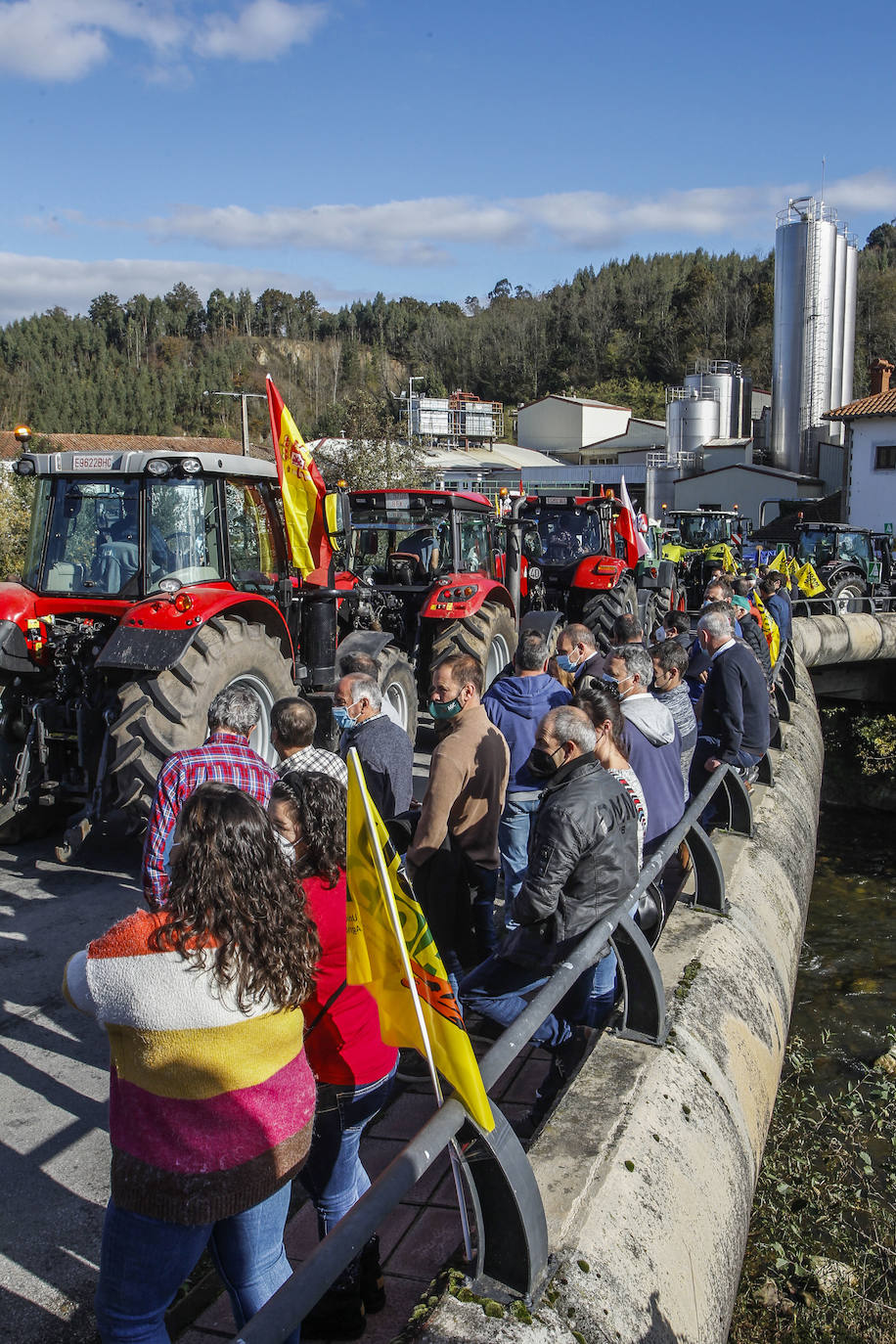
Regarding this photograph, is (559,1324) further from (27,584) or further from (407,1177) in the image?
(27,584)

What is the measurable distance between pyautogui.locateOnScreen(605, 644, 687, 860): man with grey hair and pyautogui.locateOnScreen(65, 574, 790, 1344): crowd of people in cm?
1

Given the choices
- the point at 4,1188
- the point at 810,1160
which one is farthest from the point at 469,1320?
the point at 810,1160

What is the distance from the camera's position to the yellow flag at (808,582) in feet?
57.1

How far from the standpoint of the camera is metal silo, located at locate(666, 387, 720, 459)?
48.3 meters

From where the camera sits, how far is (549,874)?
3.41 m

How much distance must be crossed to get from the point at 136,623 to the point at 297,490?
1634mm

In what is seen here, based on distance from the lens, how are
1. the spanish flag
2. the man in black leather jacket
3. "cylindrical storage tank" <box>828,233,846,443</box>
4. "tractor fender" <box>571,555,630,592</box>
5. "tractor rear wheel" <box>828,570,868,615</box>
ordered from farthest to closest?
"cylindrical storage tank" <box>828,233,846,443</box> → "tractor rear wheel" <box>828,570,868,615</box> → "tractor fender" <box>571,555,630,592</box> → the spanish flag → the man in black leather jacket

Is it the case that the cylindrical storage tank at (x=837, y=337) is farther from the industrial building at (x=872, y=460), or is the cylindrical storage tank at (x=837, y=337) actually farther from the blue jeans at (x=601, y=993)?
the blue jeans at (x=601, y=993)

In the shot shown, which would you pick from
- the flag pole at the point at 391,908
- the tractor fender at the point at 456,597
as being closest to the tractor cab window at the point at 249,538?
the tractor fender at the point at 456,597

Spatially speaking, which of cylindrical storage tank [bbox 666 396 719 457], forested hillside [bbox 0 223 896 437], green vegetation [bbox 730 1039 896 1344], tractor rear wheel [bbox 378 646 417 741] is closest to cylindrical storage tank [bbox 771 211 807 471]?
cylindrical storage tank [bbox 666 396 719 457]

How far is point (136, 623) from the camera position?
5660mm

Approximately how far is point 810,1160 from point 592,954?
291 cm

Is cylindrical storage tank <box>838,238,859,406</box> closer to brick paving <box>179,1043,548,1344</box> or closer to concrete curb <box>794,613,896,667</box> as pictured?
concrete curb <box>794,613,896,667</box>

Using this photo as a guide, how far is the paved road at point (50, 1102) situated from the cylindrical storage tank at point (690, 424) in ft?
149
